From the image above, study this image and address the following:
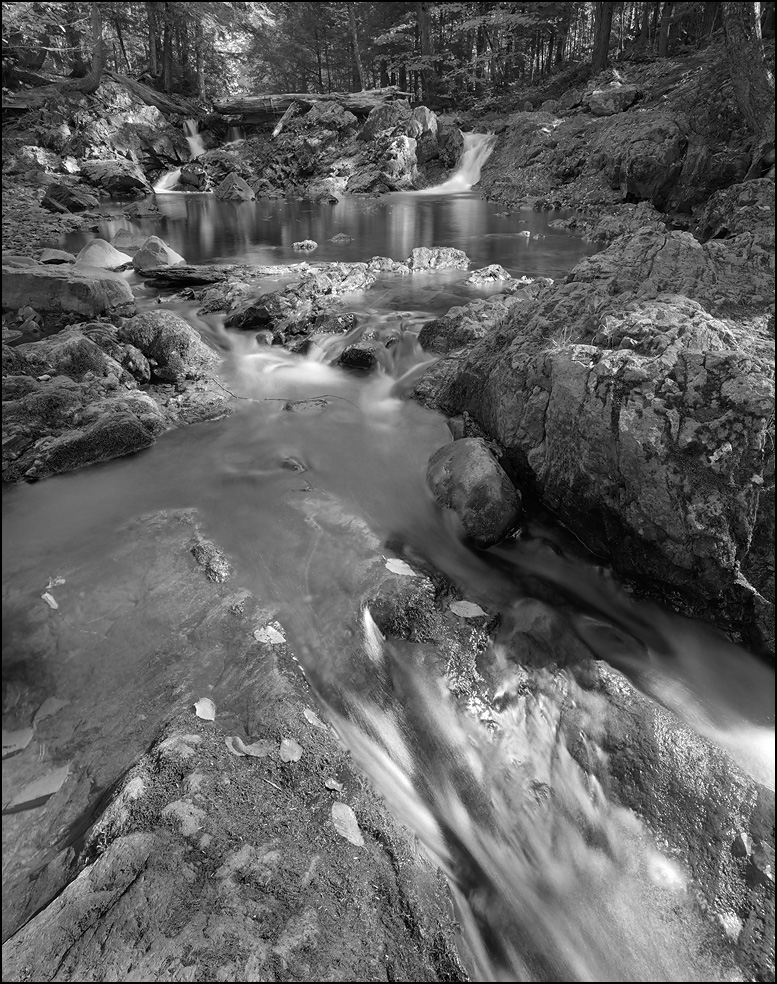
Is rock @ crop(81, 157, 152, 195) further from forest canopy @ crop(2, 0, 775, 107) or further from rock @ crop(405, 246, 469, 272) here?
rock @ crop(405, 246, 469, 272)

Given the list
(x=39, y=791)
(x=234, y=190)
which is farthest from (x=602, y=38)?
(x=39, y=791)

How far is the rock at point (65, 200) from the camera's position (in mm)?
18047

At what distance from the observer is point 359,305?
359 inches

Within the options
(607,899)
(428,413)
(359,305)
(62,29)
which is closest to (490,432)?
(428,413)

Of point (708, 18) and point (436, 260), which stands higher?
point (708, 18)

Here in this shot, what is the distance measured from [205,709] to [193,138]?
35.3 meters

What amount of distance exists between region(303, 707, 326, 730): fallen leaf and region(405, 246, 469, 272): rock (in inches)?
409

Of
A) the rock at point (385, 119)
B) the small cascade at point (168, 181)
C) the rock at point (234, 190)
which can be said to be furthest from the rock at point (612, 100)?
the small cascade at point (168, 181)

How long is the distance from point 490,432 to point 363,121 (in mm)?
30601

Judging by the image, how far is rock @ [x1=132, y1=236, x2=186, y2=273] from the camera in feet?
35.4

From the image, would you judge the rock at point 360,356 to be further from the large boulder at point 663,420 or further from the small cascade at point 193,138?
the small cascade at point 193,138

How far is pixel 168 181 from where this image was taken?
26.3 m

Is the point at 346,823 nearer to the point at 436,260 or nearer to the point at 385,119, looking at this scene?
the point at 436,260

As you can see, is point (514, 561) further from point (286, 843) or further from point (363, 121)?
point (363, 121)
